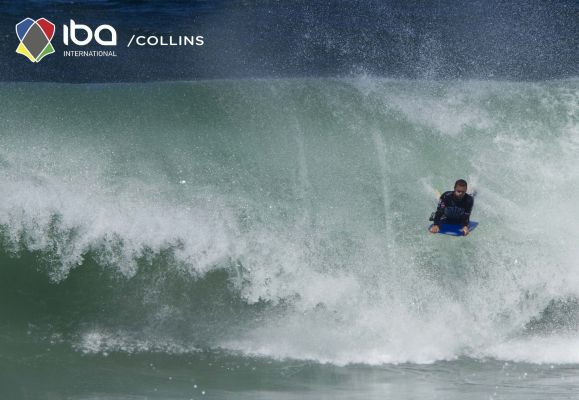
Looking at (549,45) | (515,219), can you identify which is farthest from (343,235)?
(549,45)

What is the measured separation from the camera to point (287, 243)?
35.9 ft

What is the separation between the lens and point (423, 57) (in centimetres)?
1842

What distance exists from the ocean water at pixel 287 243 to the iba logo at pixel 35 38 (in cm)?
397

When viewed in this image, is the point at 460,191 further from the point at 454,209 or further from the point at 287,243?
the point at 287,243

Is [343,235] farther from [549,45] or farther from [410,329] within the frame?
[549,45]

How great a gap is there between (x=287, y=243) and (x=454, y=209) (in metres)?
2.37

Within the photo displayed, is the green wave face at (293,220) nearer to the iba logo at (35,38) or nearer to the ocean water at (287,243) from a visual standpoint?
the ocean water at (287,243)

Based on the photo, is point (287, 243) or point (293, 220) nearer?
point (287, 243)

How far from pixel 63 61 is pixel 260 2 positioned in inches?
212

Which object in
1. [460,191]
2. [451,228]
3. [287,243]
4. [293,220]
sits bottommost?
[451,228]

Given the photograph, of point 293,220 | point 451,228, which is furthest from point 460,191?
point 293,220

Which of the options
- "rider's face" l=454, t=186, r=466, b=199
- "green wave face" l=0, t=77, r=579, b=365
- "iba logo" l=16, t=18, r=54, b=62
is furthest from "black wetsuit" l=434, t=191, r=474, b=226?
"iba logo" l=16, t=18, r=54, b=62

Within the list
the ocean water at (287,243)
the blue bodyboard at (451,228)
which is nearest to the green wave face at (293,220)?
the ocean water at (287,243)

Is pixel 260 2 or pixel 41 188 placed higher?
pixel 260 2
